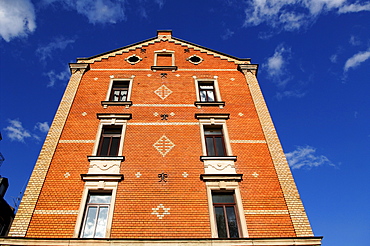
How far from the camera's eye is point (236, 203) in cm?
988

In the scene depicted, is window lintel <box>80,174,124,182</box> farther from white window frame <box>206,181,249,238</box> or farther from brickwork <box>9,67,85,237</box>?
white window frame <box>206,181,249,238</box>

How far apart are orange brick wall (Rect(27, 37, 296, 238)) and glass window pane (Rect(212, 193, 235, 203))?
0.43m

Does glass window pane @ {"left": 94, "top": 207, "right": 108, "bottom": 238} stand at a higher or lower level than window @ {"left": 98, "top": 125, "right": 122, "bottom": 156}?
lower

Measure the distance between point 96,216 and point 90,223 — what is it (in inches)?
11.4

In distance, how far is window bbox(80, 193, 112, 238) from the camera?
9.06 metres

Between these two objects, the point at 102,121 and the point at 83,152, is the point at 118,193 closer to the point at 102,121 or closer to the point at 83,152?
the point at 83,152

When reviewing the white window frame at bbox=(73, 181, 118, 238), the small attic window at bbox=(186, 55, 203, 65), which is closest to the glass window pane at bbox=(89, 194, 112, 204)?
the white window frame at bbox=(73, 181, 118, 238)

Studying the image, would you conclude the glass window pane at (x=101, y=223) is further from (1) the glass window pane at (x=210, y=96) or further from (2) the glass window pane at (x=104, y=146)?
(1) the glass window pane at (x=210, y=96)

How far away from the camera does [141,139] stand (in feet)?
38.8

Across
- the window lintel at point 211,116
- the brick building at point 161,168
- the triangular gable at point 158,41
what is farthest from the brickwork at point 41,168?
the window lintel at point 211,116

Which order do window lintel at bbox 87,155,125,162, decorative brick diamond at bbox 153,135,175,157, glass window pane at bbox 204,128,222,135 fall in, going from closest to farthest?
window lintel at bbox 87,155,125,162
decorative brick diamond at bbox 153,135,175,157
glass window pane at bbox 204,128,222,135

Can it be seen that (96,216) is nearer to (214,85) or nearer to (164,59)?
(214,85)

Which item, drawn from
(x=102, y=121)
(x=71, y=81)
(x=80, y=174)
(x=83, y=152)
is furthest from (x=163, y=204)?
(x=71, y=81)

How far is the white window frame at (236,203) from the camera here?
353 inches
